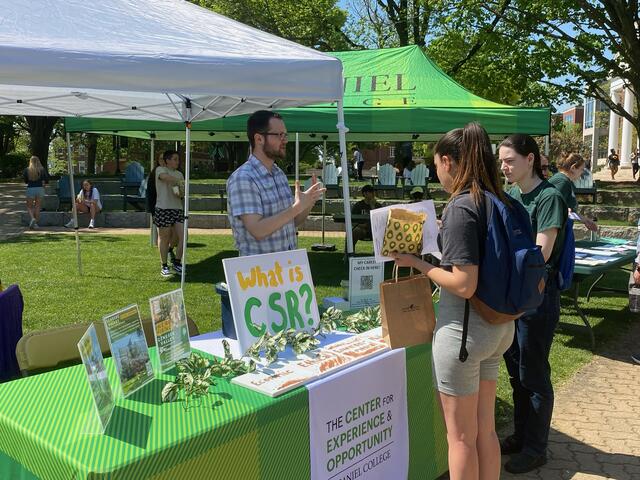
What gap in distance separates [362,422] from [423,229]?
0.84 metres

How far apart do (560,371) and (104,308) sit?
4.61m

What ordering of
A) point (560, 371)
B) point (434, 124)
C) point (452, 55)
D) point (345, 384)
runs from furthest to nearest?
point (452, 55) < point (434, 124) < point (560, 371) < point (345, 384)

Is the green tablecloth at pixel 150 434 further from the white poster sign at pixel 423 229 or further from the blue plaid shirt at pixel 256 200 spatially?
the blue plaid shirt at pixel 256 200

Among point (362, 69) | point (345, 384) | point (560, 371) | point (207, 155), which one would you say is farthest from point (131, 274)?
point (207, 155)

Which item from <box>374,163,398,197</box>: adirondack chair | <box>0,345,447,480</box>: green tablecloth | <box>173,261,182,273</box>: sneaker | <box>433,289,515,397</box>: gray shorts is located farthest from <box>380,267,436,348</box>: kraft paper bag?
<box>374,163,398,197</box>: adirondack chair

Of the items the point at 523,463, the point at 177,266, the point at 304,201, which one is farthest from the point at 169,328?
the point at 177,266

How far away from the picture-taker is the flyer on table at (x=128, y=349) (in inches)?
72.6

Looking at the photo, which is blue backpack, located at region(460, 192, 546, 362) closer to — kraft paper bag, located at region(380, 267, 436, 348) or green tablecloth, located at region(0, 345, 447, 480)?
kraft paper bag, located at region(380, 267, 436, 348)

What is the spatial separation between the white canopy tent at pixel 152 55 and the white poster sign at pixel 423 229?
1499 millimetres

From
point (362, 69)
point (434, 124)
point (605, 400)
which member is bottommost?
point (605, 400)

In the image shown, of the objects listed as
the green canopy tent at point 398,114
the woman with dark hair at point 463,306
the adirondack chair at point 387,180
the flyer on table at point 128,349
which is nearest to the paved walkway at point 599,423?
the woman with dark hair at point 463,306

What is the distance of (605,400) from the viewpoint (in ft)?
13.8

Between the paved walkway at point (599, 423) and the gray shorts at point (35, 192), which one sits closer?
the paved walkway at point (599, 423)

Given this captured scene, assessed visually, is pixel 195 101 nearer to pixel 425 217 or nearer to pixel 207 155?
pixel 425 217
